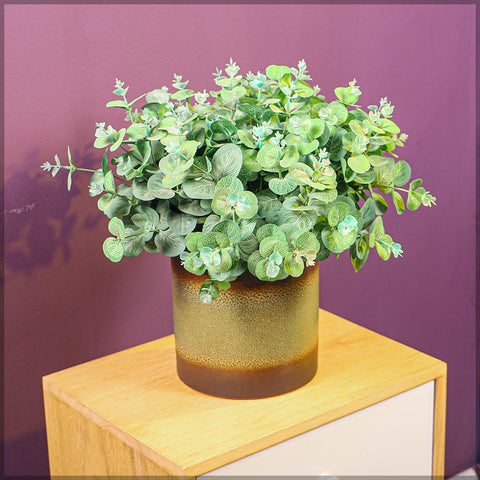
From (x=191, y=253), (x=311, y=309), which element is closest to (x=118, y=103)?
(x=191, y=253)

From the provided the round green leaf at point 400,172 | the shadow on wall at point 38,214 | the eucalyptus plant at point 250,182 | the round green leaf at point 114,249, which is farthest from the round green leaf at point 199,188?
the shadow on wall at point 38,214

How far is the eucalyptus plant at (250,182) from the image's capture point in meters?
0.69

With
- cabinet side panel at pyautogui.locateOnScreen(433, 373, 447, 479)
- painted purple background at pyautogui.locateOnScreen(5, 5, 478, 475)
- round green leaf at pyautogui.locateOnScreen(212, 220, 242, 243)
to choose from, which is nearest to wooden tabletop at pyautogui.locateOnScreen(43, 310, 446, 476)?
cabinet side panel at pyautogui.locateOnScreen(433, 373, 447, 479)

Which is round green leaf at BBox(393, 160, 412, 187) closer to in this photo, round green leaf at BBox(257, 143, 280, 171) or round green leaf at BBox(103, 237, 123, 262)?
round green leaf at BBox(257, 143, 280, 171)

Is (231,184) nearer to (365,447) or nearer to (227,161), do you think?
(227,161)

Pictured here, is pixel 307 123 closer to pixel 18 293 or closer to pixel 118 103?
pixel 118 103

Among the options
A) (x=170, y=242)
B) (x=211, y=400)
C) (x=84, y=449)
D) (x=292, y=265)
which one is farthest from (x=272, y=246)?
(x=84, y=449)

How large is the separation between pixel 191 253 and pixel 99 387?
0.95 feet

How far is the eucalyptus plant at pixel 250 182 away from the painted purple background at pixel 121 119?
0.25 m

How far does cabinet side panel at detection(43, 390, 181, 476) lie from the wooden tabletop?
0.01 m

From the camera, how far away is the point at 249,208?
2.22ft

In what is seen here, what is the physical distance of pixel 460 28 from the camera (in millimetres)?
1493

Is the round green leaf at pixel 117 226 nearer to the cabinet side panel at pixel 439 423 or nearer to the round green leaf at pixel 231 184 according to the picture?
the round green leaf at pixel 231 184

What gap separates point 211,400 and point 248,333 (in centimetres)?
11
